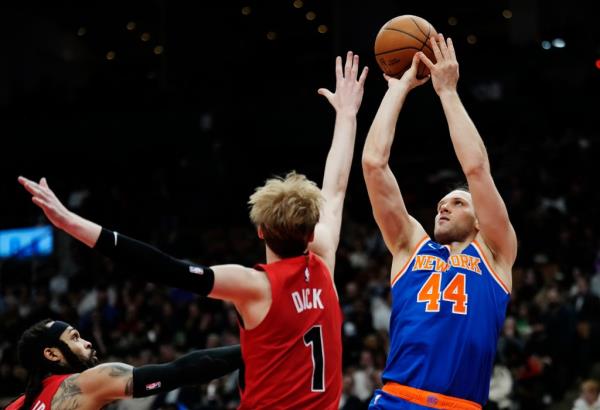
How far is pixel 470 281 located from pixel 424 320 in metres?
0.32

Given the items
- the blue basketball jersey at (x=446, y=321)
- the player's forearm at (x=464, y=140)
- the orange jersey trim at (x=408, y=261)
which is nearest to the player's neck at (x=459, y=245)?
the blue basketball jersey at (x=446, y=321)

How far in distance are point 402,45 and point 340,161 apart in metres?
0.87

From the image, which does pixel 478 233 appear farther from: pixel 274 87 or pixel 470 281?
pixel 274 87

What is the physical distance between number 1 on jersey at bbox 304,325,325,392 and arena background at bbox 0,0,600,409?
8.29 metres

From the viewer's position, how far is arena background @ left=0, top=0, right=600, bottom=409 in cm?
1490

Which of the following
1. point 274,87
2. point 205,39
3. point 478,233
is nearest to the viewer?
point 478,233

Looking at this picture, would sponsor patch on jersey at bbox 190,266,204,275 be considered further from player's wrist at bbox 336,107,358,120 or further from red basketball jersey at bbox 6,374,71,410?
player's wrist at bbox 336,107,358,120

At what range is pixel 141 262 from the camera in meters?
4.04

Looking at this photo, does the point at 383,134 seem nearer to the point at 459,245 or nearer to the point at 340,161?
the point at 340,161

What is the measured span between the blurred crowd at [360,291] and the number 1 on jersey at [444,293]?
22.9 feet

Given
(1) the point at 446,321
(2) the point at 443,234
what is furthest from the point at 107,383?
(2) the point at 443,234

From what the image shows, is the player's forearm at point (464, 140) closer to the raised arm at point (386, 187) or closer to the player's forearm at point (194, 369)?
the raised arm at point (386, 187)

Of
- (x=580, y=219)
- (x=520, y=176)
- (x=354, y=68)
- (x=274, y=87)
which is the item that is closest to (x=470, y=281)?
(x=354, y=68)

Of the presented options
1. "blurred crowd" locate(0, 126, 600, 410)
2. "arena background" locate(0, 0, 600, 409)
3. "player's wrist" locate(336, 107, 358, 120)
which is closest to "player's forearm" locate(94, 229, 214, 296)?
"player's wrist" locate(336, 107, 358, 120)
